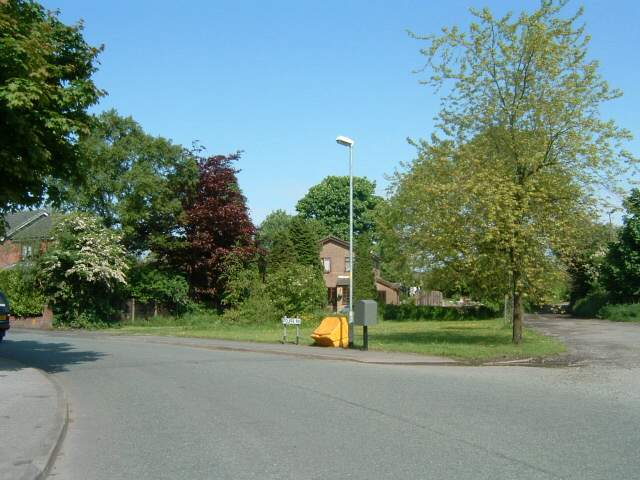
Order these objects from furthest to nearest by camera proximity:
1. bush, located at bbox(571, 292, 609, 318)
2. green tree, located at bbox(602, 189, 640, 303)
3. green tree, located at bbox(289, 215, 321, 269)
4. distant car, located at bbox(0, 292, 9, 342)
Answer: green tree, located at bbox(289, 215, 321, 269) < bush, located at bbox(571, 292, 609, 318) < green tree, located at bbox(602, 189, 640, 303) < distant car, located at bbox(0, 292, 9, 342)

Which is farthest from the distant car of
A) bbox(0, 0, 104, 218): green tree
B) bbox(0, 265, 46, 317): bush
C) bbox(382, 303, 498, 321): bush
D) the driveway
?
bbox(382, 303, 498, 321): bush

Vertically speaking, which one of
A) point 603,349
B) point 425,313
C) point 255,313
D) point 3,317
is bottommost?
point 603,349

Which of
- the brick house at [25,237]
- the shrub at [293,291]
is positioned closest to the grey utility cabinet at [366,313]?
the brick house at [25,237]

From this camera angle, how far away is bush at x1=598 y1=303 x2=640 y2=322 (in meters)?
39.8

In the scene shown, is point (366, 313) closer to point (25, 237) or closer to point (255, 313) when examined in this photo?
point (255, 313)

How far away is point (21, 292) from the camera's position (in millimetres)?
36375

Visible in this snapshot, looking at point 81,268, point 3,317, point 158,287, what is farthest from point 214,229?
point 3,317

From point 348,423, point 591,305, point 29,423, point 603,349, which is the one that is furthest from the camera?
point 591,305

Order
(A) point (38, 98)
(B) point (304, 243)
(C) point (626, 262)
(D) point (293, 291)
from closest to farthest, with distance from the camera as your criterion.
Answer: (A) point (38, 98)
(D) point (293, 291)
(C) point (626, 262)
(B) point (304, 243)

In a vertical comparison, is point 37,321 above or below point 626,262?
below

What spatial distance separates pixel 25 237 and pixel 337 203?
4991cm

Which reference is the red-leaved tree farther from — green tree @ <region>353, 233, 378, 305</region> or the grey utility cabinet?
the grey utility cabinet

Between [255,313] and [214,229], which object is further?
[214,229]

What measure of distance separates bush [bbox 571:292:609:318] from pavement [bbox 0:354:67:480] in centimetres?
4312
